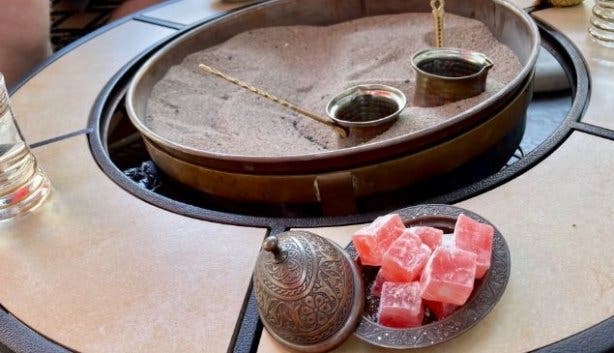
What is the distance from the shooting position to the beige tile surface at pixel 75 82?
1.57 m

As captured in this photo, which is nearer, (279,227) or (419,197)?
(279,227)

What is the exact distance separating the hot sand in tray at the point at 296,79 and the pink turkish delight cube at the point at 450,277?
1.78 feet

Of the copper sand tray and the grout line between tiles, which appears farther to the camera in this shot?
the grout line between tiles

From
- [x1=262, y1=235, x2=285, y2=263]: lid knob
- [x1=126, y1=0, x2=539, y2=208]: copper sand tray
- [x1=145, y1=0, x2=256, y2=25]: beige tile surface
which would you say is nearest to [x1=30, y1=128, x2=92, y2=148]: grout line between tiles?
[x1=126, y1=0, x2=539, y2=208]: copper sand tray

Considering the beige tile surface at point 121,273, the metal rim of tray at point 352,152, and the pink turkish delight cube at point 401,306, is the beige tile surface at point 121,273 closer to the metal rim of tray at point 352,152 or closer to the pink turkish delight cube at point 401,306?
the metal rim of tray at point 352,152

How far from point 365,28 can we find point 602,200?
→ 44.5 inches

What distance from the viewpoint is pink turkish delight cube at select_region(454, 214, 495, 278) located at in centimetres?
87

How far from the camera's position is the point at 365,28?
199 centimetres

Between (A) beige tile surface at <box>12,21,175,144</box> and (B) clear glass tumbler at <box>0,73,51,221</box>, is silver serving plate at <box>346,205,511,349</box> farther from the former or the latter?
(A) beige tile surface at <box>12,21,175,144</box>

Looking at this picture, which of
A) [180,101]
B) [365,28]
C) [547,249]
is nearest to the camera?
[547,249]

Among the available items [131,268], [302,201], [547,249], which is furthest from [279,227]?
[547,249]

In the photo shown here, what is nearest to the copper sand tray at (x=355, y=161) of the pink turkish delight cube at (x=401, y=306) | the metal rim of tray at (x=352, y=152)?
the metal rim of tray at (x=352, y=152)

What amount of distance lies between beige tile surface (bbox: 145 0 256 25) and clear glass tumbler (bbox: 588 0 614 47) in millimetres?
1114

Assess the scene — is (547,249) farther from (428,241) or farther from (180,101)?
(180,101)
